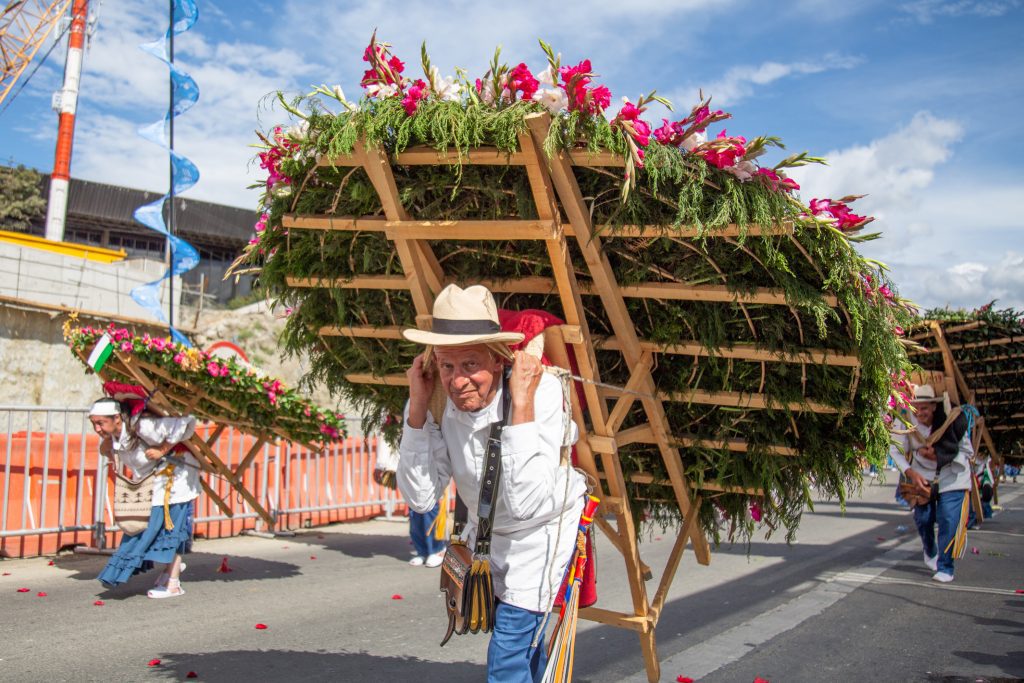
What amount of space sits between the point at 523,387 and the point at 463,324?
1.04ft

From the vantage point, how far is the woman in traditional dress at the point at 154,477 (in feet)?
22.9

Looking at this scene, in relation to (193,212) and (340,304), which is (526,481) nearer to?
(340,304)

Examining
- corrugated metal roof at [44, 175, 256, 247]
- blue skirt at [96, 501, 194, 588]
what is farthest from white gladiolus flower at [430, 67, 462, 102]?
corrugated metal roof at [44, 175, 256, 247]

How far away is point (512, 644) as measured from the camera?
10.2ft

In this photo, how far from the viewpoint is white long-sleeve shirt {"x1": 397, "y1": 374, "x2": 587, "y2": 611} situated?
314 cm

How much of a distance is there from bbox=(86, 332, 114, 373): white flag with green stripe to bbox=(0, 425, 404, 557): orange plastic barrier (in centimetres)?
175

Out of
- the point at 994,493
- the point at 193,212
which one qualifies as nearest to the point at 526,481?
the point at 994,493

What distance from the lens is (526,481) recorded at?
2.95 meters

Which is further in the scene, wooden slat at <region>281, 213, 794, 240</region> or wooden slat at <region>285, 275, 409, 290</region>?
wooden slat at <region>285, 275, 409, 290</region>

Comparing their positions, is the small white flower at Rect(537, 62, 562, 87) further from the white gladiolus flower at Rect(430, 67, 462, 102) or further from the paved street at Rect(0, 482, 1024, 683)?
the paved street at Rect(0, 482, 1024, 683)

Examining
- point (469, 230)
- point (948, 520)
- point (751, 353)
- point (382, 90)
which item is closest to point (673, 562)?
point (751, 353)

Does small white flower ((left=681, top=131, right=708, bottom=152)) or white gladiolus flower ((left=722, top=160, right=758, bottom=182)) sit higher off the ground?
small white flower ((left=681, top=131, right=708, bottom=152))

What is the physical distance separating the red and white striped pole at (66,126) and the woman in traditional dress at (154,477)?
21.5m

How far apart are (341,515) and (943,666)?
923 centimetres
